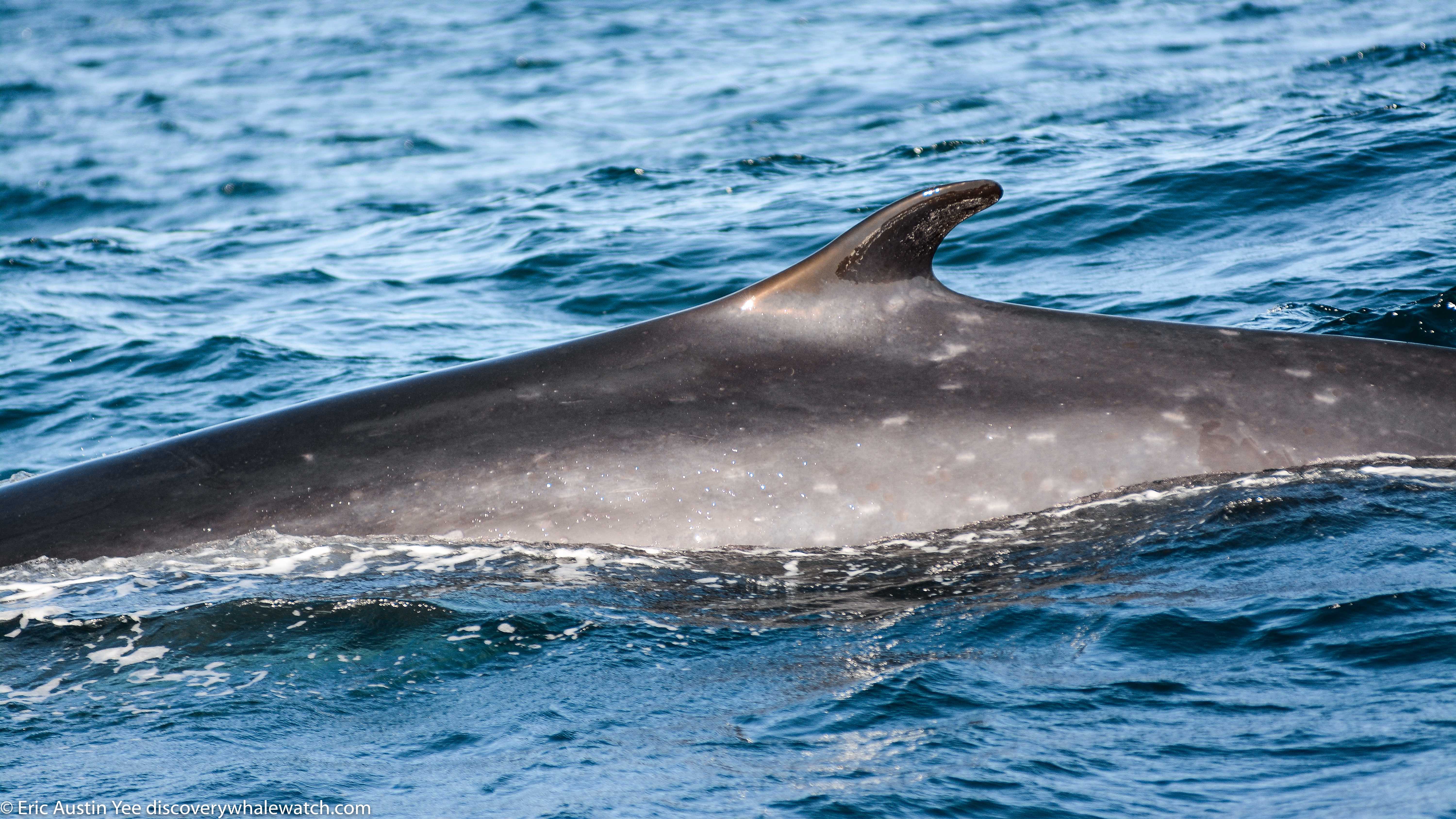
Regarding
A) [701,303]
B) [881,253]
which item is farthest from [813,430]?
[701,303]

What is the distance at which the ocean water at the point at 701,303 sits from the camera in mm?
4746

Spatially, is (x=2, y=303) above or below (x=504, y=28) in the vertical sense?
below

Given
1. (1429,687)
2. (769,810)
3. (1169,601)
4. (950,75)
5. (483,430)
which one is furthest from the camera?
(950,75)

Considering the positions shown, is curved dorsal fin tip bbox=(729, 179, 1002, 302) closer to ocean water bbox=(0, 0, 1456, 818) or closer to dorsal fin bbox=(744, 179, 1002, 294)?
dorsal fin bbox=(744, 179, 1002, 294)

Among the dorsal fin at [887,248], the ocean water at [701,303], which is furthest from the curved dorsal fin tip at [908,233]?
the ocean water at [701,303]

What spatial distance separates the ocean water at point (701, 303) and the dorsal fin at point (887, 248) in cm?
120

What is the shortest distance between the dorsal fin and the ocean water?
120 cm

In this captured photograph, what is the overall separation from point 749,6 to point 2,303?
2379 cm

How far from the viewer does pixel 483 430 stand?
21.1 ft

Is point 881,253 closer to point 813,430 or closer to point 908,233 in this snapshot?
point 908,233

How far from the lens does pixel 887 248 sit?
6.30 m

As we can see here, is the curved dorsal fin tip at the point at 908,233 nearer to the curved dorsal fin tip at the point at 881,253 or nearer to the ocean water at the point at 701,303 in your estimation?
the curved dorsal fin tip at the point at 881,253

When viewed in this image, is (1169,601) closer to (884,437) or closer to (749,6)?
(884,437)

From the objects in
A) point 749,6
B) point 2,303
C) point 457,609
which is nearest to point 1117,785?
point 457,609
